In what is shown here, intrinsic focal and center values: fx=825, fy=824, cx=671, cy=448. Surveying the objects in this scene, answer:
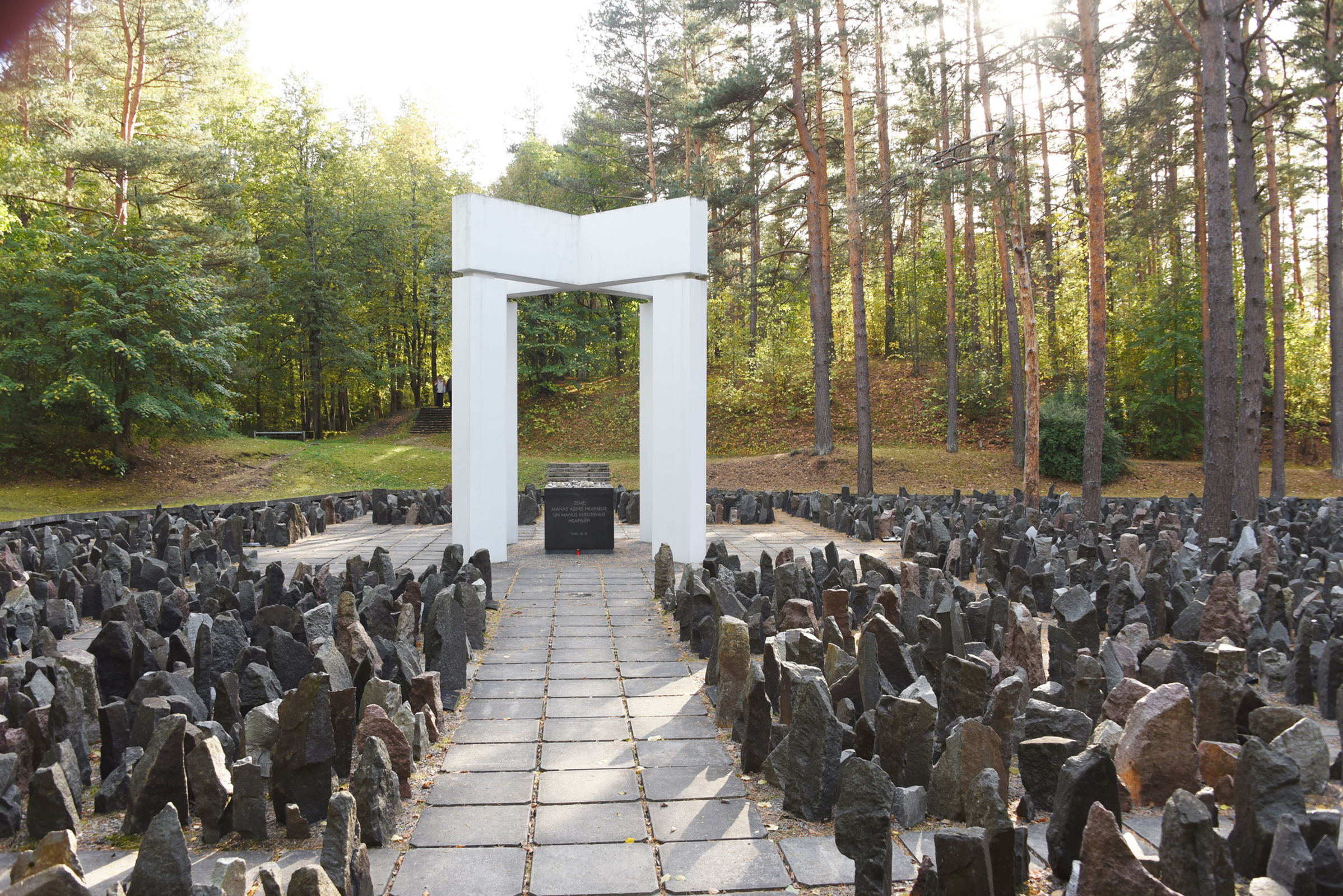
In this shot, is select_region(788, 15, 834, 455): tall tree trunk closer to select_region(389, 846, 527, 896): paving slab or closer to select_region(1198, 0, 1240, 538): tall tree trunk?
select_region(1198, 0, 1240, 538): tall tree trunk

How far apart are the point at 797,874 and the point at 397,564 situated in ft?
26.6

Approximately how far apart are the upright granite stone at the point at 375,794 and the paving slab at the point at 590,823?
604 mm

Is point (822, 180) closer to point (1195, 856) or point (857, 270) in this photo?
point (857, 270)

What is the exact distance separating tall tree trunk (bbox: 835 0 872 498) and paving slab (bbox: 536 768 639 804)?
13.1 metres

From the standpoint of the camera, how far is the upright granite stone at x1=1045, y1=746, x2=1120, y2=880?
121 inches

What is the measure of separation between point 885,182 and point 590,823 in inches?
518

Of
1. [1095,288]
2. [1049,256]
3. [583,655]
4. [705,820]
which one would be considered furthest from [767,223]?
[705,820]

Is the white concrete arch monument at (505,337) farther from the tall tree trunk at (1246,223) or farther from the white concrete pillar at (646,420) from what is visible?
the tall tree trunk at (1246,223)

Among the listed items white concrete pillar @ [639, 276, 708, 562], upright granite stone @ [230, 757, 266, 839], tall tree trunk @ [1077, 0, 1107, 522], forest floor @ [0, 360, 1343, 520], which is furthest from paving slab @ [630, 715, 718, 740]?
forest floor @ [0, 360, 1343, 520]

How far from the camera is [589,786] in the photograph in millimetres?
3938

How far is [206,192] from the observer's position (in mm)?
20578

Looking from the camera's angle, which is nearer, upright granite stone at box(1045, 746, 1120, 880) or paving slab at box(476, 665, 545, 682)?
upright granite stone at box(1045, 746, 1120, 880)

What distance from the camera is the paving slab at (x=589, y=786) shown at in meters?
3.80

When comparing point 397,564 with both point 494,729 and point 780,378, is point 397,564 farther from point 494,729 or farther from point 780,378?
point 780,378
